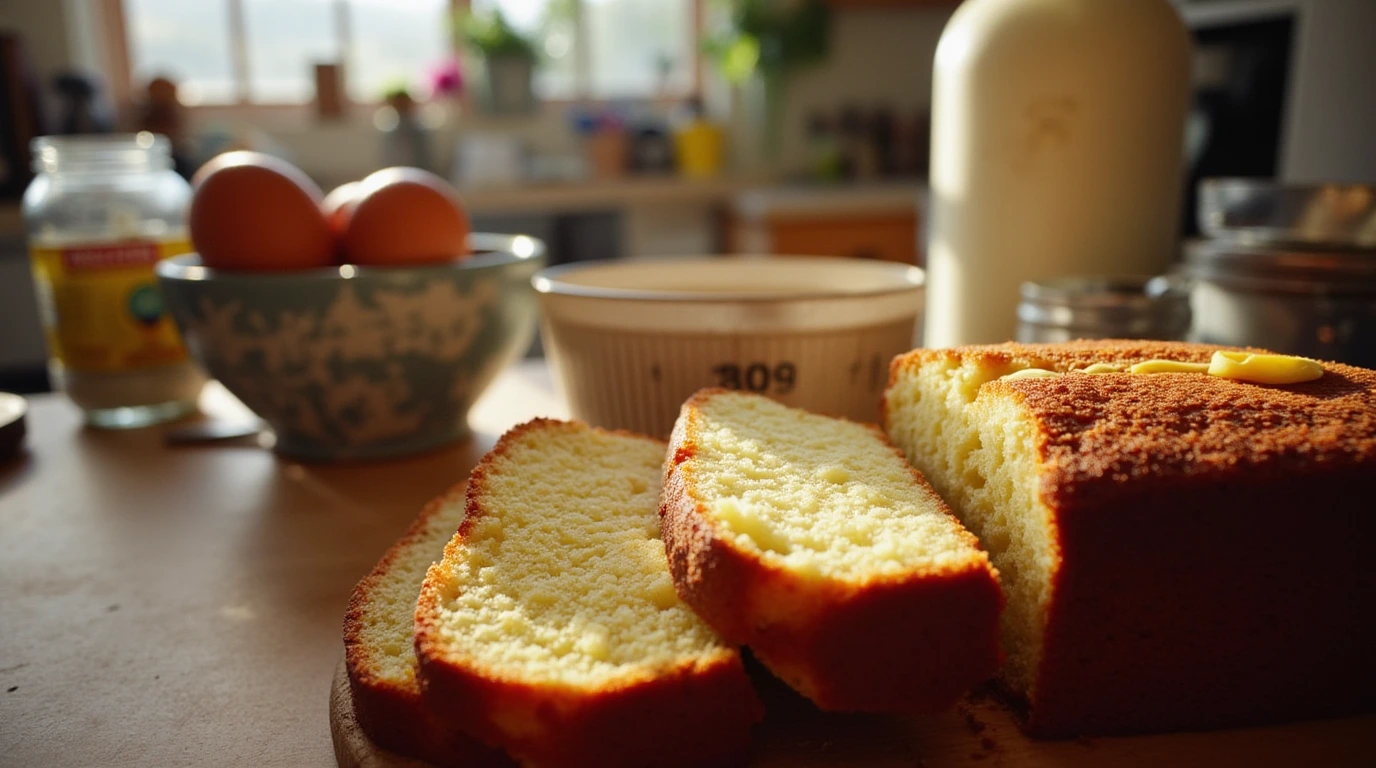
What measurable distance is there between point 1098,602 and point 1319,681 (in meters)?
0.18

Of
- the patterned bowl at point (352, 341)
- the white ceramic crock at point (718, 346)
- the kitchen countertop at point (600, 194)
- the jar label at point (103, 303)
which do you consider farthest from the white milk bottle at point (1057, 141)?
the kitchen countertop at point (600, 194)

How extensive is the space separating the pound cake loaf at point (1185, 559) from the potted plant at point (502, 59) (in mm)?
4361

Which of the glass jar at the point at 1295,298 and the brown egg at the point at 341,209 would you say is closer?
the glass jar at the point at 1295,298

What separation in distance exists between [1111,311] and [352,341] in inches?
36.5

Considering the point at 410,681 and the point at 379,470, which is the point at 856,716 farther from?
the point at 379,470

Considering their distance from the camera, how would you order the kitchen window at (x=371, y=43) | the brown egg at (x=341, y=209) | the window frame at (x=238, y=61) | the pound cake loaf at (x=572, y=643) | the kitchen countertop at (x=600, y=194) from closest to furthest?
the pound cake loaf at (x=572, y=643), the brown egg at (x=341, y=209), the kitchen countertop at (x=600, y=194), the window frame at (x=238, y=61), the kitchen window at (x=371, y=43)

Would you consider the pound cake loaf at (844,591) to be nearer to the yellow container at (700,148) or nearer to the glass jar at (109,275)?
the glass jar at (109,275)

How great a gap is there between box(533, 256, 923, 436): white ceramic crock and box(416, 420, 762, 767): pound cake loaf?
25 cm

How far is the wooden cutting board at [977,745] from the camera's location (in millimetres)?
583

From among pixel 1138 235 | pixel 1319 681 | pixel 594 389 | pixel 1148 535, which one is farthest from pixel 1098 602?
pixel 1138 235

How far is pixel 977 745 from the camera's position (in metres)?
0.60

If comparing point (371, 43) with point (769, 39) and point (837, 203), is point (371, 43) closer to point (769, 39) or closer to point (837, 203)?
point (769, 39)

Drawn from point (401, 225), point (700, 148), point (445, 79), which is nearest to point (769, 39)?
point (700, 148)

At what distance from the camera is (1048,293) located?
106 centimetres
